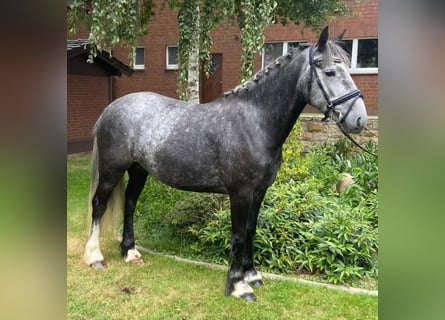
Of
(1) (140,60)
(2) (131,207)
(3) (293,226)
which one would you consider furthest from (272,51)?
(2) (131,207)

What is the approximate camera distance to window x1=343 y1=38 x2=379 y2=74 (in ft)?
Answer: 34.7

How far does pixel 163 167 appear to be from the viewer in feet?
11.2

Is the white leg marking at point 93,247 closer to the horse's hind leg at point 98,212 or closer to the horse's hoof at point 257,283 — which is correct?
the horse's hind leg at point 98,212

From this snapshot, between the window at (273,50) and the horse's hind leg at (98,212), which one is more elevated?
the window at (273,50)

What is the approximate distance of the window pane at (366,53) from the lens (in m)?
10.6

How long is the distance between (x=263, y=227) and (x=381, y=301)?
3341mm

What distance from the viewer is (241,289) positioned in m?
3.29

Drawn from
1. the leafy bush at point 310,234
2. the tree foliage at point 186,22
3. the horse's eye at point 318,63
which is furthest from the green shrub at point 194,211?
the horse's eye at point 318,63

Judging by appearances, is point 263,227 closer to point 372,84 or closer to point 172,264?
point 172,264

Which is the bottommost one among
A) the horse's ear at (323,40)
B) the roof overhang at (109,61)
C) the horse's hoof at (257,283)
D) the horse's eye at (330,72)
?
the horse's hoof at (257,283)

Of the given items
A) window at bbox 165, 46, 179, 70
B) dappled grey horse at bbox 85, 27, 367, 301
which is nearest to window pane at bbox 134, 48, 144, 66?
window at bbox 165, 46, 179, 70

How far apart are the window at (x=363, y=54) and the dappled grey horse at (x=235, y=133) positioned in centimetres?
841

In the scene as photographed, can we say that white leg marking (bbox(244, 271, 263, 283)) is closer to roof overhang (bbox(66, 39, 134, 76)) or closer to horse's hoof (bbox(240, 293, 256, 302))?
horse's hoof (bbox(240, 293, 256, 302))
